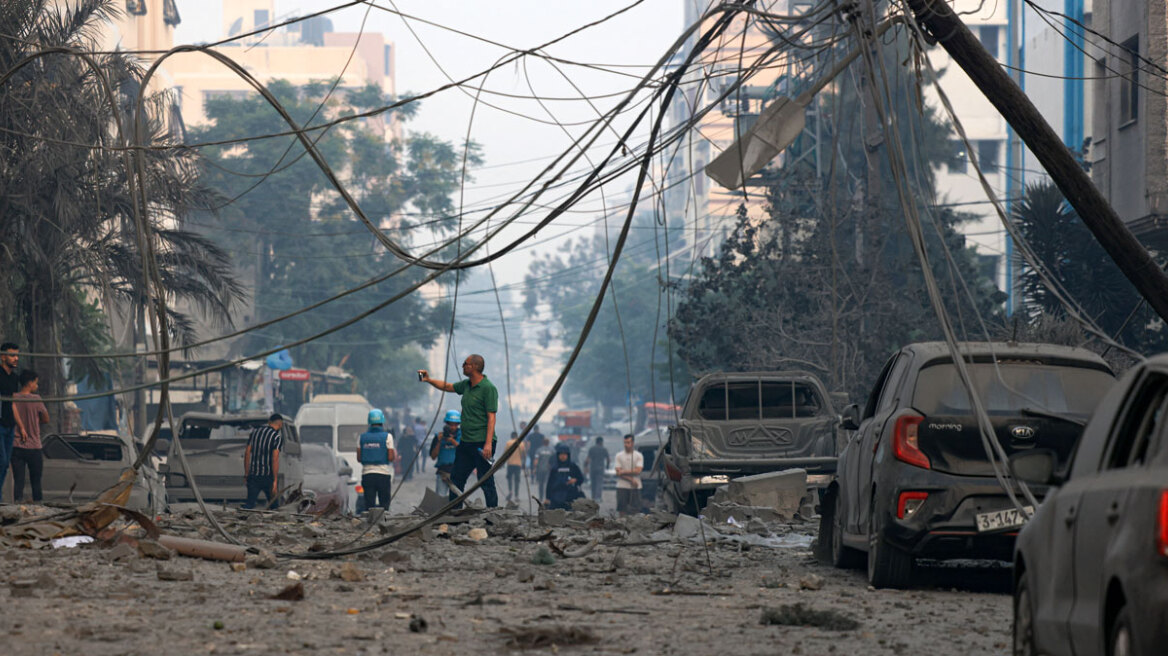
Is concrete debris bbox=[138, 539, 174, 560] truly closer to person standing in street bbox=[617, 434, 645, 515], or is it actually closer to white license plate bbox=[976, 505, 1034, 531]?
white license plate bbox=[976, 505, 1034, 531]

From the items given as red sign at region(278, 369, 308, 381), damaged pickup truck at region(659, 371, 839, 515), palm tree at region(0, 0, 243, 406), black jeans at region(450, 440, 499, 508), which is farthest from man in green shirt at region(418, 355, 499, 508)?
red sign at region(278, 369, 308, 381)

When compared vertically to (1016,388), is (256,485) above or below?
below

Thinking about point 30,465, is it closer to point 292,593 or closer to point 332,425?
point 292,593

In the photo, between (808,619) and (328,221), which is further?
(328,221)

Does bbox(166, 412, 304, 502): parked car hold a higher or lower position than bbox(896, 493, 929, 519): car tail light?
lower

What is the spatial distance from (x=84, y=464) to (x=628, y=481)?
10.1 meters

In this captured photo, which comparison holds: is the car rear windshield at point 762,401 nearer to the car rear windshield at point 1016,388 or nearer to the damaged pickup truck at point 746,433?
the damaged pickup truck at point 746,433

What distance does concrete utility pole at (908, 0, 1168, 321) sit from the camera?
29.9 ft

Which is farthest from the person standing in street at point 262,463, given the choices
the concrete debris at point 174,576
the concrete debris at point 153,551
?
the concrete debris at point 174,576

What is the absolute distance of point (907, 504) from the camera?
8.59m

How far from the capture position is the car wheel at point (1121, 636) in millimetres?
3828

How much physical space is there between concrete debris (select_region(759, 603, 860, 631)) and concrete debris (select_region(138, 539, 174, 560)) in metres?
4.38

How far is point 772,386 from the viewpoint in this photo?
743 inches

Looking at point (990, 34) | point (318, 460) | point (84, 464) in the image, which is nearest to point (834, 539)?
point (84, 464)
